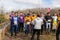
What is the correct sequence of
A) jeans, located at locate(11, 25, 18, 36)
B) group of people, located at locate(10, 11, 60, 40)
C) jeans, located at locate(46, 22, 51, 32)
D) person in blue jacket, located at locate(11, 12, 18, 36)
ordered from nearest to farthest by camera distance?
group of people, located at locate(10, 11, 60, 40), person in blue jacket, located at locate(11, 12, 18, 36), jeans, located at locate(11, 25, 18, 36), jeans, located at locate(46, 22, 51, 32)

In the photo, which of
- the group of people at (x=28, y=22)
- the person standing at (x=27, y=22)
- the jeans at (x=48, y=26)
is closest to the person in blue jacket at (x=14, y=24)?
the group of people at (x=28, y=22)

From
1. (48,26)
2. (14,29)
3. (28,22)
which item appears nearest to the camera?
(28,22)

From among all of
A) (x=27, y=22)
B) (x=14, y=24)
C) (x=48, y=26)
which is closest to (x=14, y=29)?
(x=14, y=24)

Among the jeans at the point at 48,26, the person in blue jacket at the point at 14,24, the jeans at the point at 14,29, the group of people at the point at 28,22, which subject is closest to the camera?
the group of people at the point at 28,22

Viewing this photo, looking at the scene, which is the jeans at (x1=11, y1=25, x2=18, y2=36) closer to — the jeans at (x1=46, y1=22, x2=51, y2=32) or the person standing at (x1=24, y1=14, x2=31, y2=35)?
the person standing at (x1=24, y1=14, x2=31, y2=35)

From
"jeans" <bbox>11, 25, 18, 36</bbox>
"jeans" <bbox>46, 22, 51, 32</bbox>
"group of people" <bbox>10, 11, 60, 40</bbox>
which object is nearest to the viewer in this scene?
"group of people" <bbox>10, 11, 60, 40</bbox>

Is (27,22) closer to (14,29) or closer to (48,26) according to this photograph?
(14,29)

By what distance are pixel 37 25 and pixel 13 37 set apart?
2.99 m

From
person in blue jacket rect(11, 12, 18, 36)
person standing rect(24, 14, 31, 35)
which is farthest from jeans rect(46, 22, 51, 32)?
person in blue jacket rect(11, 12, 18, 36)

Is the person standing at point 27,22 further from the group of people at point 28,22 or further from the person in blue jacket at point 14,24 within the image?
the person in blue jacket at point 14,24

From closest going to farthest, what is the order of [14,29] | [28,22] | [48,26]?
[28,22] < [14,29] < [48,26]

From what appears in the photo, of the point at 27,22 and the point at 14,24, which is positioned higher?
the point at 27,22

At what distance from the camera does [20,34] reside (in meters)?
21.3

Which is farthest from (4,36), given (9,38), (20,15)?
(20,15)
